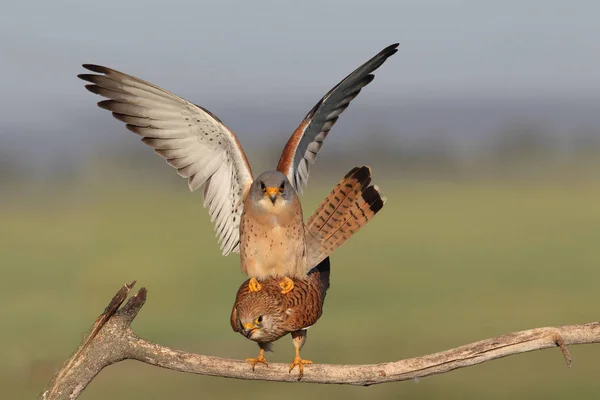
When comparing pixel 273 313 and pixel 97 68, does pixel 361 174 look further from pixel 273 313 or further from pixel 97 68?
pixel 97 68

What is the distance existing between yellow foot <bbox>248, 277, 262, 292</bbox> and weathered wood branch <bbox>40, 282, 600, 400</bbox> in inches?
26.3

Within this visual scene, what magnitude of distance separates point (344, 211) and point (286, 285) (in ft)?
2.50

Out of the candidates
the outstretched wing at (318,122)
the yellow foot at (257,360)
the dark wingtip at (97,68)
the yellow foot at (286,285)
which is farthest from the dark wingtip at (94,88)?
the yellow foot at (257,360)

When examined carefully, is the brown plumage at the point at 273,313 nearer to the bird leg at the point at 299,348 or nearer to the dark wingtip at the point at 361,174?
the bird leg at the point at 299,348

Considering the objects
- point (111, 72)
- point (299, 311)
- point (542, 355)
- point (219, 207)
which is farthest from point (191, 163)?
point (542, 355)

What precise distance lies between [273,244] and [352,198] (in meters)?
0.73

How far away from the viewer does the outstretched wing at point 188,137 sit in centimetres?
646

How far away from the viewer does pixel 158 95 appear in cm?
650

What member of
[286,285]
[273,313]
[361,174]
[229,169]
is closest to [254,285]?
[286,285]

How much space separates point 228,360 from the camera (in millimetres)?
5574

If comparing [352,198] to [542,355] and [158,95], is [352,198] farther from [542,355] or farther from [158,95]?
[542,355]

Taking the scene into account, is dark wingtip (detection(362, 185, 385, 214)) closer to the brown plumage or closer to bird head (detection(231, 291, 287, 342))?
the brown plumage

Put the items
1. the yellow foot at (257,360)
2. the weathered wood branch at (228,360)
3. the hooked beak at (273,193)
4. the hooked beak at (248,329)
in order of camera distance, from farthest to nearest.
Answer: the hooked beak at (273,193)
the hooked beak at (248,329)
the yellow foot at (257,360)
the weathered wood branch at (228,360)

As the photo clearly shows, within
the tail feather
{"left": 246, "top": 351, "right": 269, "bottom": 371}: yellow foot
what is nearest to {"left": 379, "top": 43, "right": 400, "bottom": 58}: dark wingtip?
the tail feather
